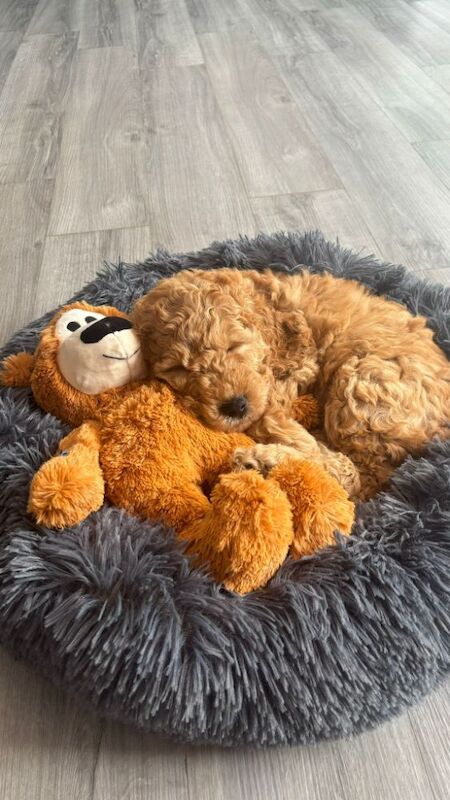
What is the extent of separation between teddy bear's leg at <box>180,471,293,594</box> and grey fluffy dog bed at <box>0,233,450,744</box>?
1.2 inches

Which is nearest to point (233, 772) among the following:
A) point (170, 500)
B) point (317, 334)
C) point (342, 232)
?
point (170, 500)

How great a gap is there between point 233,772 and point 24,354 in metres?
0.79

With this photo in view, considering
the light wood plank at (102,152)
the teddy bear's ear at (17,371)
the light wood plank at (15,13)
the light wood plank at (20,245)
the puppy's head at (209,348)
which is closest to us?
the puppy's head at (209,348)

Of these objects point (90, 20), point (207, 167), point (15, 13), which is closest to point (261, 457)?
point (207, 167)

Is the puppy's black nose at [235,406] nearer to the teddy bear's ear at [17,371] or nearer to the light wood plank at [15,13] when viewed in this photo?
the teddy bear's ear at [17,371]

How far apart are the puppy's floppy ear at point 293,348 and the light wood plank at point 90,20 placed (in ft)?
8.15

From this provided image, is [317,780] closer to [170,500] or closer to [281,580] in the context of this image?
[281,580]

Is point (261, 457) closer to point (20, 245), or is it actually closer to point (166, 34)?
point (20, 245)

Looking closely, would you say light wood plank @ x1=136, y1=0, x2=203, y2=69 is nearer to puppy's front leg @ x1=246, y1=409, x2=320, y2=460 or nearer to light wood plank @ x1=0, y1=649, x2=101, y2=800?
puppy's front leg @ x1=246, y1=409, x2=320, y2=460

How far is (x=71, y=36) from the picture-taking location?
10.6 ft

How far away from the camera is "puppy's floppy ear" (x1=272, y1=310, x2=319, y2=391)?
1.13m

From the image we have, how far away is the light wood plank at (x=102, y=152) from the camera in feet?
6.67

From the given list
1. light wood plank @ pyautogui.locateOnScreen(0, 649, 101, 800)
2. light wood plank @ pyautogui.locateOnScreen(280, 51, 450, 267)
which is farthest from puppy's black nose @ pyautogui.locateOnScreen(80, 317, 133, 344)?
light wood plank @ pyautogui.locateOnScreen(280, 51, 450, 267)

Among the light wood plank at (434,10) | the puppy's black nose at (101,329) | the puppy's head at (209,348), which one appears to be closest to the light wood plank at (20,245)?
A: the puppy's black nose at (101,329)
